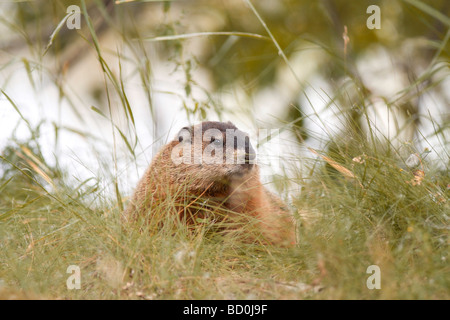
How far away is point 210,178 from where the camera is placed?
4266mm

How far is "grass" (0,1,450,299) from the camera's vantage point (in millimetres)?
2641

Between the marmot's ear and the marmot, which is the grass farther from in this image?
the marmot's ear

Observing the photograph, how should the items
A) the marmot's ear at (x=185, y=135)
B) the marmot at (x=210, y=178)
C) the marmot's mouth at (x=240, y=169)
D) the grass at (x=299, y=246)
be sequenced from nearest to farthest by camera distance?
the grass at (x=299, y=246) → the marmot at (x=210, y=178) → the marmot's mouth at (x=240, y=169) → the marmot's ear at (x=185, y=135)

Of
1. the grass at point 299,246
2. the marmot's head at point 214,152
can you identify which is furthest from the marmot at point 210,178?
the grass at point 299,246

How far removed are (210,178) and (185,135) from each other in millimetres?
630

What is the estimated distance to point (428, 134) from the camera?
3793 millimetres

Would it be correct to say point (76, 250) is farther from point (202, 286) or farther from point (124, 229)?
point (202, 286)

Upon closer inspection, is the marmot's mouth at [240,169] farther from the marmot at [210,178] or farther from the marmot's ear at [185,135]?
the marmot's ear at [185,135]

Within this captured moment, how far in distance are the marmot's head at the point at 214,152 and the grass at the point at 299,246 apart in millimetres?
554

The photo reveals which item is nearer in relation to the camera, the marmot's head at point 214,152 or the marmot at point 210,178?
the marmot at point 210,178

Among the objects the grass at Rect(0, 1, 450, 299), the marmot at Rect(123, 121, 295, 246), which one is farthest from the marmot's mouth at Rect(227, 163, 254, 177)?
the grass at Rect(0, 1, 450, 299)

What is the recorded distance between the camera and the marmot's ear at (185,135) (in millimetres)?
4660

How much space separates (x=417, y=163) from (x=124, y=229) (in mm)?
2204
